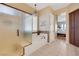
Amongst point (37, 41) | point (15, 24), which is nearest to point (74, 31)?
point (37, 41)

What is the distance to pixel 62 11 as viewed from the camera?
40.8 inches

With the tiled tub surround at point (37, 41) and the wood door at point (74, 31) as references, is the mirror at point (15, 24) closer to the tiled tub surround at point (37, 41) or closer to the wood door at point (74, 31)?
the tiled tub surround at point (37, 41)

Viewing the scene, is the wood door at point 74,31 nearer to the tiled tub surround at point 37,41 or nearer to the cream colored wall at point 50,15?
the cream colored wall at point 50,15

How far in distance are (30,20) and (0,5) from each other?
39cm

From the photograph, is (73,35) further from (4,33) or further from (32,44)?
(4,33)

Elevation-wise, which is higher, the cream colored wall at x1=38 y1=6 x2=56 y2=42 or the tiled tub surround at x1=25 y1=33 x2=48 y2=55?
the cream colored wall at x1=38 y1=6 x2=56 y2=42

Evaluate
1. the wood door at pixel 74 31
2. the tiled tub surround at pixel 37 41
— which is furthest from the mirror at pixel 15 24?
the wood door at pixel 74 31

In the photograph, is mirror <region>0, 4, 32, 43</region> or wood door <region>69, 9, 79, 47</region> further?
wood door <region>69, 9, 79, 47</region>

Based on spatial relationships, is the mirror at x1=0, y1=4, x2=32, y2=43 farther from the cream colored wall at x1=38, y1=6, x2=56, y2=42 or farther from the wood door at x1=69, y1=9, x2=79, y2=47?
the wood door at x1=69, y1=9, x2=79, y2=47

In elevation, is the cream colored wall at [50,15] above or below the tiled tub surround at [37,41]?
above

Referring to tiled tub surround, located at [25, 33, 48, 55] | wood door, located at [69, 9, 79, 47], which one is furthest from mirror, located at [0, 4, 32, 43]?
wood door, located at [69, 9, 79, 47]

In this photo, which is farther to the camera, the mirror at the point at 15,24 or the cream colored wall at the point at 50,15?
the cream colored wall at the point at 50,15

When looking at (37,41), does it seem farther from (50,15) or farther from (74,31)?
(74,31)

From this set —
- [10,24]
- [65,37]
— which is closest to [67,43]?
[65,37]
